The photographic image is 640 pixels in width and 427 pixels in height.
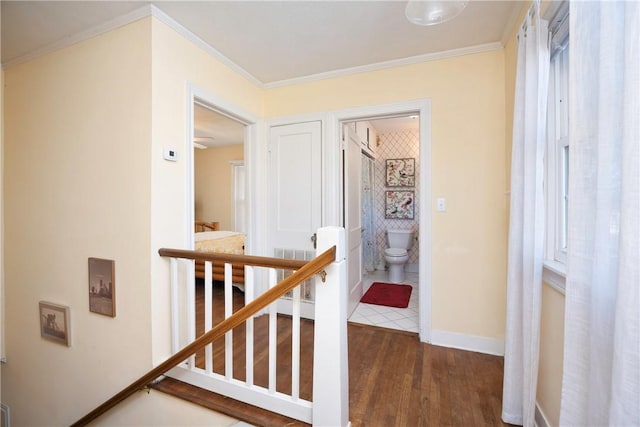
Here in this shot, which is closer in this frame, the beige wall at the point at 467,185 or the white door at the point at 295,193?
the beige wall at the point at 467,185

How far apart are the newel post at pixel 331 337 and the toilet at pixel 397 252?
2.96m

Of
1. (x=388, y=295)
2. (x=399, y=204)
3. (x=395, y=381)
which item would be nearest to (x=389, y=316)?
(x=388, y=295)

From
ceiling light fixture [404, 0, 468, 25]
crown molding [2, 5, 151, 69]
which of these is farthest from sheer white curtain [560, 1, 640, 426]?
crown molding [2, 5, 151, 69]

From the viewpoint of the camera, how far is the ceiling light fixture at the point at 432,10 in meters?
1.30

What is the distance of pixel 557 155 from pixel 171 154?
7.62ft

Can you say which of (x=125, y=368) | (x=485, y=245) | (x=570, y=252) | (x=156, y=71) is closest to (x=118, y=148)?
(x=156, y=71)

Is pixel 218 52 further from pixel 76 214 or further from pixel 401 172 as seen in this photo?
pixel 401 172

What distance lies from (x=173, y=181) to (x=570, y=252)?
214 cm

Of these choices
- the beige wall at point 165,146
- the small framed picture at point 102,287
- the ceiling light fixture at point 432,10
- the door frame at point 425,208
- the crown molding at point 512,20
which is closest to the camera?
the ceiling light fixture at point 432,10

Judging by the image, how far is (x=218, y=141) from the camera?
5703mm

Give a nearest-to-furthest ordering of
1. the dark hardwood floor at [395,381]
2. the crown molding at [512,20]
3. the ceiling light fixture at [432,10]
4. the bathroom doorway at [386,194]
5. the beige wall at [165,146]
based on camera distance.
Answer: the ceiling light fixture at [432,10], the dark hardwood floor at [395,381], the crown molding at [512,20], the beige wall at [165,146], the bathroom doorway at [386,194]

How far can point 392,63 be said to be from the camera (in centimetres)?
242

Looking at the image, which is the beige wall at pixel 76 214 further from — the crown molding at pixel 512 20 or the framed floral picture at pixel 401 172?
the framed floral picture at pixel 401 172

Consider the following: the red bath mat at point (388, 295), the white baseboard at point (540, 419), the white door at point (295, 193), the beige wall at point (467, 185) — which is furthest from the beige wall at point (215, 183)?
the white baseboard at point (540, 419)
